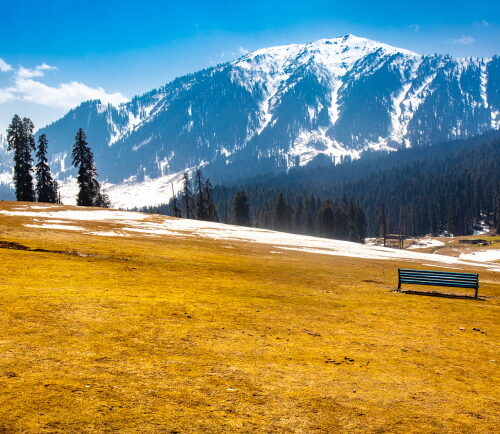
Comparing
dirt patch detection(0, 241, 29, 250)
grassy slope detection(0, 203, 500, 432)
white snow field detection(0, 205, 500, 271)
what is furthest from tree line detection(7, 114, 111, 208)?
grassy slope detection(0, 203, 500, 432)

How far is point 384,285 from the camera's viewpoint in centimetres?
2770

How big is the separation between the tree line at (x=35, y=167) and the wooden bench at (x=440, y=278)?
76.7 meters

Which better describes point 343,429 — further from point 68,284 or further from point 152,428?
point 68,284

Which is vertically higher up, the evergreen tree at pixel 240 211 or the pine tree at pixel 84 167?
the pine tree at pixel 84 167

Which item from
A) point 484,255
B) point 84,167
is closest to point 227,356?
point 84,167

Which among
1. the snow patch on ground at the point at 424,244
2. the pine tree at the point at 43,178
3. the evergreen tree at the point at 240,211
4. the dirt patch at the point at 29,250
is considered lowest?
the snow patch on ground at the point at 424,244

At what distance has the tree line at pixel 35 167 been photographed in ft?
282

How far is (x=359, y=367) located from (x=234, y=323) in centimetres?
482

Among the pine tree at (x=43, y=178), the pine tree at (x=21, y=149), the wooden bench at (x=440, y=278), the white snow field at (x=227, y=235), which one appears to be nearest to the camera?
the wooden bench at (x=440, y=278)

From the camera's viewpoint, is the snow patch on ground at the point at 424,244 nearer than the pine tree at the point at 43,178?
No

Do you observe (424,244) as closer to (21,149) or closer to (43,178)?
(43,178)

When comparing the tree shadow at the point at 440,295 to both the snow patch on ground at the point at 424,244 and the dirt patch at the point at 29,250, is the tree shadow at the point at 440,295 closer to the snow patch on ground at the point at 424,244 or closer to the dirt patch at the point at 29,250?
the dirt patch at the point at 29,250

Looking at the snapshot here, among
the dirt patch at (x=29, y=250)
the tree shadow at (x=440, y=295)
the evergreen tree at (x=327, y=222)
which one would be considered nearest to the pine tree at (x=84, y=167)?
the dirt patch at (x=29, y=250)

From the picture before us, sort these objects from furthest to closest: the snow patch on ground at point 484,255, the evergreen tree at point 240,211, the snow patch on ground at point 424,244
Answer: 1. the snow patch on ground at point 424,244
2. the evergreen tree at point 240,211
3. the snow patch on ground at point 484,255
